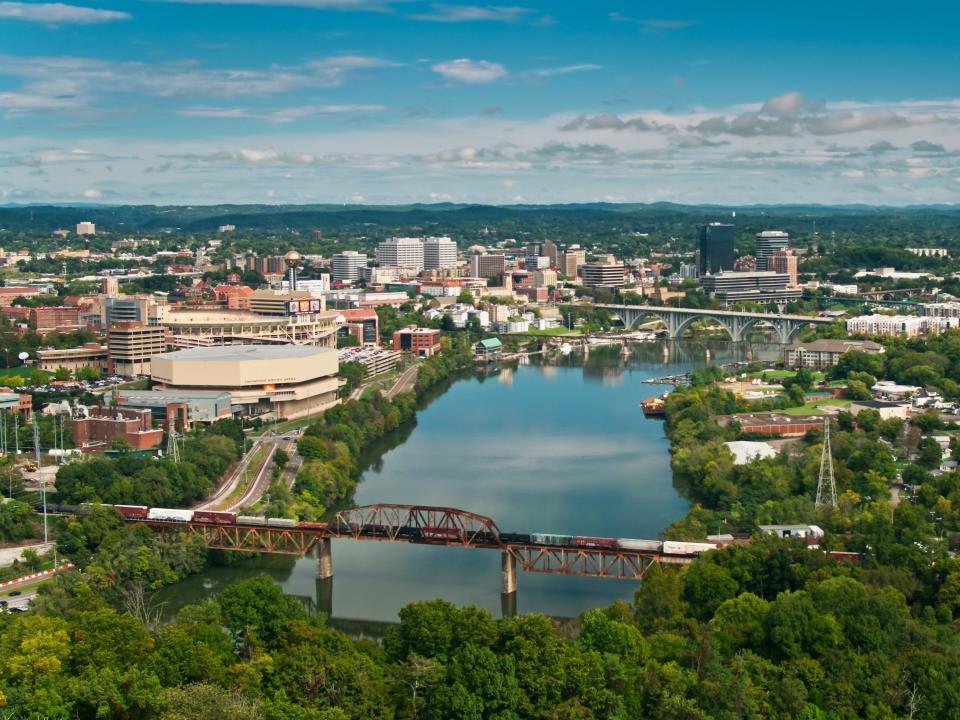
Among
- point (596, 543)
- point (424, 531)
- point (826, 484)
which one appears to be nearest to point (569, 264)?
point (826, 484)

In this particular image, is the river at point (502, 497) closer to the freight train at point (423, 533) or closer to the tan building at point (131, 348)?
the freight train at point (423, 533)

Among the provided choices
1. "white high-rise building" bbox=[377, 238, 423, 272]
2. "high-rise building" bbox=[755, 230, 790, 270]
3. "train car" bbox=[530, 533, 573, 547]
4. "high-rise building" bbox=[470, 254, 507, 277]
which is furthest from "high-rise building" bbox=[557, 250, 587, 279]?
"train car" bbox=[530, 533, 573, 547]

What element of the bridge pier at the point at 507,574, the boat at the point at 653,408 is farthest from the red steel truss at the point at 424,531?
the boat at the point at 653,408

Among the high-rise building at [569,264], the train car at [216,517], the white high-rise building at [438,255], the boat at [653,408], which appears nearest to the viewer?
the train car at [216,517]

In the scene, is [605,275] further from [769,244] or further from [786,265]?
[769,244]

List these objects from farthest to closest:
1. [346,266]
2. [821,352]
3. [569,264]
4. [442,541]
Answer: [569,264] → [346,266] → [821,352] → [442,541]

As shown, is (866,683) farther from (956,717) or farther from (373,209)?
(373,209)

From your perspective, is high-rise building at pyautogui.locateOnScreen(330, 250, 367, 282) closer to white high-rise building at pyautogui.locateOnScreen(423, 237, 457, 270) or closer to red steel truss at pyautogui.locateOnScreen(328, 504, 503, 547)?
white high-rise building at pyautogui.locateOnScreen(423, 237, 457, 270)
